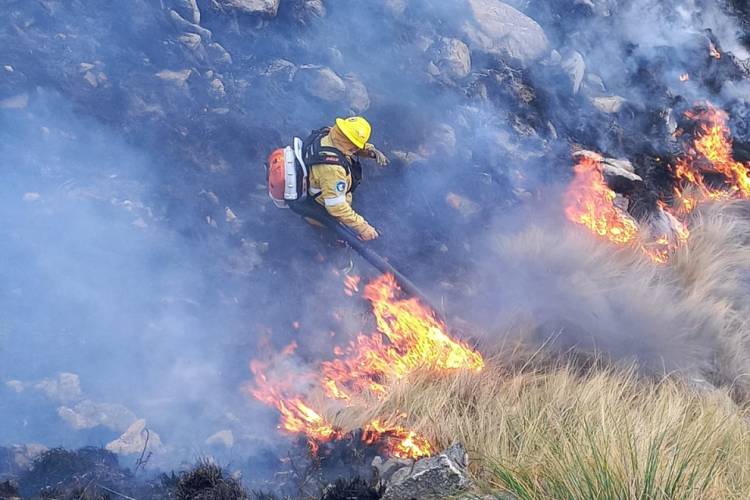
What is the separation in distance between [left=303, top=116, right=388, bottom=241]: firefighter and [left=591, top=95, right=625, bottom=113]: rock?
156 inches

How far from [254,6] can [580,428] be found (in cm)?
550

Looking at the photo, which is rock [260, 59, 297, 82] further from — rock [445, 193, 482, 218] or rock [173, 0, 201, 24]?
rock [445, 193, 482, 218]

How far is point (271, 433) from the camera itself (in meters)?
4.44

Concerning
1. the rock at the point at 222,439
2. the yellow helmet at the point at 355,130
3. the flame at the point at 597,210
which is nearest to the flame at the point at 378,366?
the rock at the point at 222,439

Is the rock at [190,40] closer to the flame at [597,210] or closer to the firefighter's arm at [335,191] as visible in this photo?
the firefighter's arm at [335,191]

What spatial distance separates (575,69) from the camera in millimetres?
8039

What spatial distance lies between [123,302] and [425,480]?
2.83m

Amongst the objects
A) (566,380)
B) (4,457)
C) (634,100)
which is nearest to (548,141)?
(634,100)

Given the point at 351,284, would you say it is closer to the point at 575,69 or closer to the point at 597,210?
the point at 597,210

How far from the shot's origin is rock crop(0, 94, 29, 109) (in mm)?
5953

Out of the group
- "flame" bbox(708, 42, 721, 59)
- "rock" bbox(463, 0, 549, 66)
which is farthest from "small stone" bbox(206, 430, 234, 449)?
"flame" bbox(708, 42, 721, 59)

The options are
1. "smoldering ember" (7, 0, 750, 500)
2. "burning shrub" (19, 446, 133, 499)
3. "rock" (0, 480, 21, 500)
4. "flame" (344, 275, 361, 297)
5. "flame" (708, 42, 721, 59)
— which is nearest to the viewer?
"rock" (0, 480, 21, 500)

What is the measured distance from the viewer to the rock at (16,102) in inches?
234

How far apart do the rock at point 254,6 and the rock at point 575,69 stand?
3.47 metres
